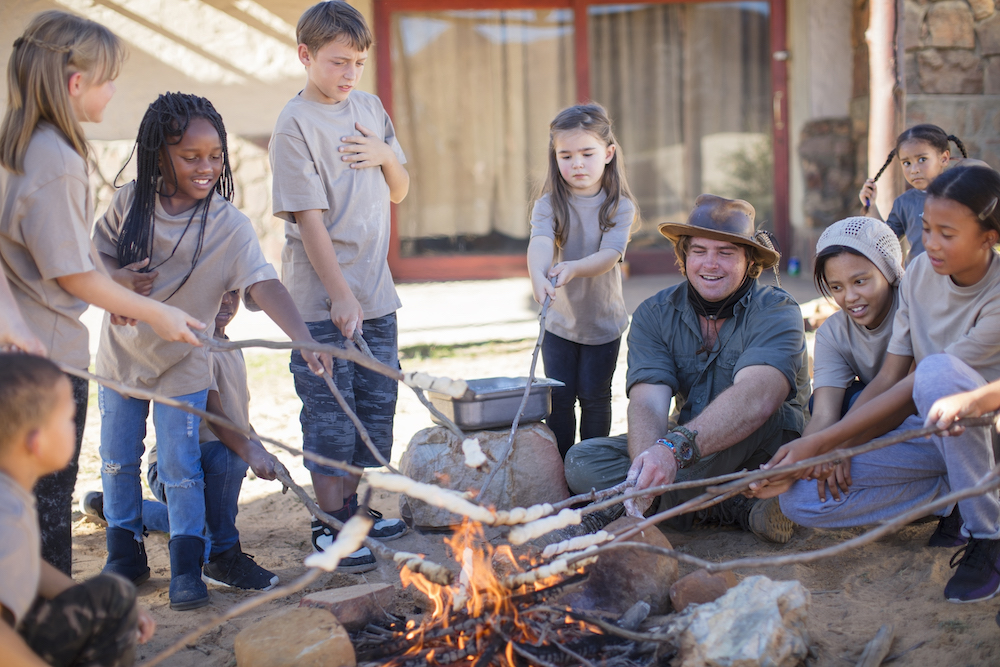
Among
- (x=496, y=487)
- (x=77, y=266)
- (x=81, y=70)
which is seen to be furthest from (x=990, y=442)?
(x=81, y=70)

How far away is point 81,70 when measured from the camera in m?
2.24

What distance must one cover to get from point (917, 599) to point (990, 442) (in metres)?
0.51

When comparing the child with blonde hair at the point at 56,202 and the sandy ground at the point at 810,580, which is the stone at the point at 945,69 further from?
the child with blonde hair at the point at 56,202

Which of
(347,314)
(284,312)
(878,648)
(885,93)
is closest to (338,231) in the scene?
(347,314)

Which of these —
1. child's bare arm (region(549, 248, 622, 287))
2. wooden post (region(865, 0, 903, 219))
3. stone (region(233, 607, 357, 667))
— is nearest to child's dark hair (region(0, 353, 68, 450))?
stone (region(233, 607, 357, 667))

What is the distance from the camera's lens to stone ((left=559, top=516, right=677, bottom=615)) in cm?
250

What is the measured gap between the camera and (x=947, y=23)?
6.82m

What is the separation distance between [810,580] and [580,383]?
1321 millimetres

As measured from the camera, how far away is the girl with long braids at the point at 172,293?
109 inches

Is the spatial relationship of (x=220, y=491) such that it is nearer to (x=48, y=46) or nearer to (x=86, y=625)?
(x=86, y=625)

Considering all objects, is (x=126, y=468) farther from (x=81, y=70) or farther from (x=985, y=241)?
(x=985, y=241)

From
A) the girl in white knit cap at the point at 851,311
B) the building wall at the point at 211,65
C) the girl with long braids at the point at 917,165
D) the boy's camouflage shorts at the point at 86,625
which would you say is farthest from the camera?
the building wall at the point at 211,65

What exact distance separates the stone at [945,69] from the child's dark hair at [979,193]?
16.8 feet

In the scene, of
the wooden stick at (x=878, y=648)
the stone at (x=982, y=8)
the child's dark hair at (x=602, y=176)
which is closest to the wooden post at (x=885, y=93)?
the stone at (x=982, y=8)
